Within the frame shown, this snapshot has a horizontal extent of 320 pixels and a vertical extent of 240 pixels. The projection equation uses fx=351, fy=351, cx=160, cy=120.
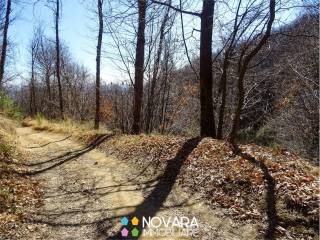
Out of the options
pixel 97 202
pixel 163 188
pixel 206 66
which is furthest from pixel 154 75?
pixel 97 202

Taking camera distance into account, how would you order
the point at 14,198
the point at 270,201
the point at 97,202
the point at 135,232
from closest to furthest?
the point at 135,232
the point at 270,201
the point at 14,198
the point at 97,202

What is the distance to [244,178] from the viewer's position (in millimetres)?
6848

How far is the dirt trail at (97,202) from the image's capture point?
5531 mm

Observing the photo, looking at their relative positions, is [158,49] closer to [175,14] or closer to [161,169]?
[175,14]

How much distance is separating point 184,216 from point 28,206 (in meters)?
2.98

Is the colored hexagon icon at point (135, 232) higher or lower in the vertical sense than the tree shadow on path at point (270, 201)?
lower

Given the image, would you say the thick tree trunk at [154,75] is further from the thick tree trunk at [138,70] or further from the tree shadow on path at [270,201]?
the tree shadow on path at [270,201]

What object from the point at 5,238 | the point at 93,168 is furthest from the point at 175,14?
the point at 5,238

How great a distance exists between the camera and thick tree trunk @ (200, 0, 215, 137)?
10.7m

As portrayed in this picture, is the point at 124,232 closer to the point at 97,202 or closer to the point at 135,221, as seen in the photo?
the point at 135,221

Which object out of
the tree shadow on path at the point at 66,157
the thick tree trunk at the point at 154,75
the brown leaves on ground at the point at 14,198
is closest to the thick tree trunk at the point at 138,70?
the tree shadow on path at the point at 66,157

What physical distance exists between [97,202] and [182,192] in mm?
1754

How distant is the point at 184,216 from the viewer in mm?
6031

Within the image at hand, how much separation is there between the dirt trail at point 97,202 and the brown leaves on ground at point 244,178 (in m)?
0.39
